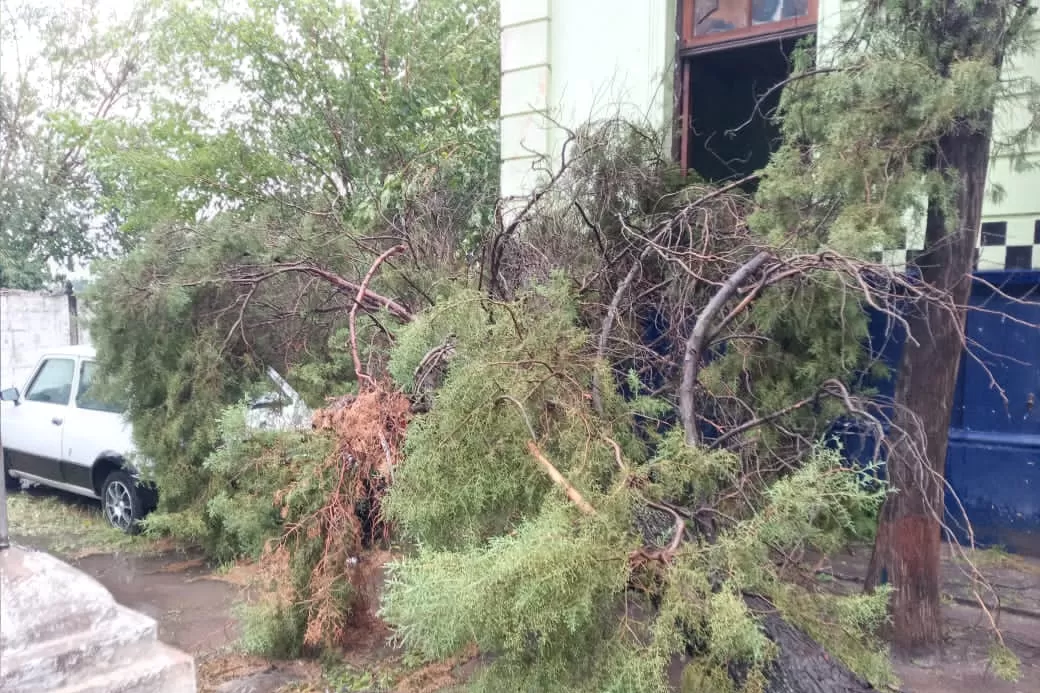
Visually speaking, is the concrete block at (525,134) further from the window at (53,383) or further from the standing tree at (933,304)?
the window at (53,383)

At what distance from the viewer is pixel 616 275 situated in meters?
5.17

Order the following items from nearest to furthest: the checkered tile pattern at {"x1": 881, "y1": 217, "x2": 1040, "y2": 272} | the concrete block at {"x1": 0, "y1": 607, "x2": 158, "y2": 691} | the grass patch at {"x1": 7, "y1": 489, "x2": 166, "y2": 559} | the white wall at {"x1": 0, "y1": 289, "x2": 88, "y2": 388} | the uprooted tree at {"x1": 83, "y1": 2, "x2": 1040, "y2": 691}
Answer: the concrete block at {"x1": 0, "y1": 607, "x2": 158, "y2": 691} < the uprooted tree at {"x1": 83, "y1": 2, "x2": 1040, "y2": 691} < the checkered tile pattern at {"x1": 881, "y1": 217, "x2": 1040, "y2": 272} < the grass patch at {"x1": 7, "y1": 489, "x2": 166, "y2": 559} < the white wall at {"x1": 0, "y1": 289, "x2": 88, "y2": 388}

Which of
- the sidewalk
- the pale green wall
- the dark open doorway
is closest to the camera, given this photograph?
the sidewalk

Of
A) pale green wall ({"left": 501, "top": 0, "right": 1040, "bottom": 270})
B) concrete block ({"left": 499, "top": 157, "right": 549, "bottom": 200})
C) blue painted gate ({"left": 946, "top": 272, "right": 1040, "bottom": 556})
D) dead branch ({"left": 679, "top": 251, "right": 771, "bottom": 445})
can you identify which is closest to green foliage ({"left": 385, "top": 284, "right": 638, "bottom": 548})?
dead branch ({"left": 679, "top": 251, "right": 771, "bottom": 445})

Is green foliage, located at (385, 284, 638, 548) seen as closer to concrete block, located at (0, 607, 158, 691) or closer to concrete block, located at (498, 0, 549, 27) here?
concrete block, located at (0, 607, 158, 691)

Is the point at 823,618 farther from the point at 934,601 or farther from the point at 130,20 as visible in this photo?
the point at 130,20

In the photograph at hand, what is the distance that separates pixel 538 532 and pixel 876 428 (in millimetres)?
1598

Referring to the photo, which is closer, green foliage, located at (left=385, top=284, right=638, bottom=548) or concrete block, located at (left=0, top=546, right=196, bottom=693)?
concrete block, located at (left=0, top=546, right=196, bottom=693)

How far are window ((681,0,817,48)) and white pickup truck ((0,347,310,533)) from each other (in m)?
5.09

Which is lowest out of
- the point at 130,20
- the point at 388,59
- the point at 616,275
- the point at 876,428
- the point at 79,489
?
the point at 79,489

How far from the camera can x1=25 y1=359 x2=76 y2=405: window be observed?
7.49 metres

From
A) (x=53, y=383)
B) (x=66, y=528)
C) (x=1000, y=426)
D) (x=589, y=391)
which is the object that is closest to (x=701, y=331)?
(x=589, y=391)

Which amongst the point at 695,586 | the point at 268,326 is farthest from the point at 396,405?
the point at 268,326

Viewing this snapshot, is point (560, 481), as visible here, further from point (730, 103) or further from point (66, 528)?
point (730, 103)
